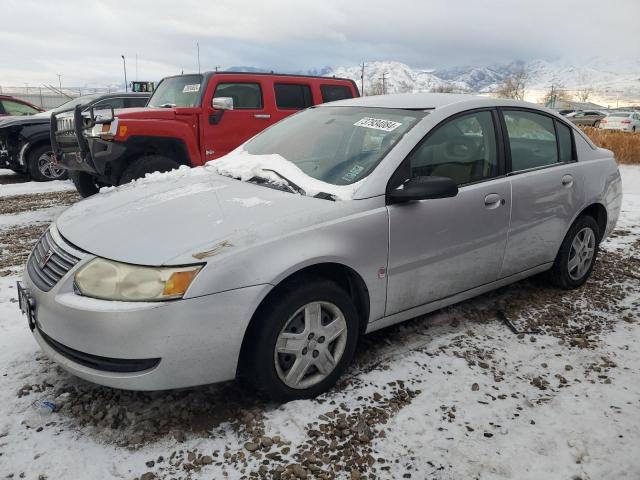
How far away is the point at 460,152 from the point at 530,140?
0.86m

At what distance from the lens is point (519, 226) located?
3.57 m

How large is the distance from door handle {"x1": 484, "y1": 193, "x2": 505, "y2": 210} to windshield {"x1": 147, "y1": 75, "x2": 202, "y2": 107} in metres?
4.81

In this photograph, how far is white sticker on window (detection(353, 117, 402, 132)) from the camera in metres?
3.18

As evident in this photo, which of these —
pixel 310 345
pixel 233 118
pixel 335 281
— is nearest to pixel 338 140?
pixel 335 281

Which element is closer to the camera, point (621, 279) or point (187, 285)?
point (187, 285)

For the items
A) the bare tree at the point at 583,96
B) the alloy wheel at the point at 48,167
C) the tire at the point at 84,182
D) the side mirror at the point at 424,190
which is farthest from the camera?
the bare tree at the point at 583,96

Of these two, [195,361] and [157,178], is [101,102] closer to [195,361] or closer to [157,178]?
[157,178]

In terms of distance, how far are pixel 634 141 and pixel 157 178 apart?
13699 millimetres

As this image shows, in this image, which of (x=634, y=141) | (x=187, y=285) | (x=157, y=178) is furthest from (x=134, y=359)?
(x=634, y=141)

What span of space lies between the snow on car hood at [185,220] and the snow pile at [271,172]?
4.2 inches

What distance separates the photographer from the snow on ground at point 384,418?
225 centimetres

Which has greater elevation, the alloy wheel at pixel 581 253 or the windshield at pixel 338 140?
the windshield at pixel 338 140

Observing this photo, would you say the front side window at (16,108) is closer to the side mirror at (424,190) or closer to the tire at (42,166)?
the tire at (42,166)

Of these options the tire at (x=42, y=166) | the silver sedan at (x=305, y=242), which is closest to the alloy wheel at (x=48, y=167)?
the tire at (x=42, y=166)
